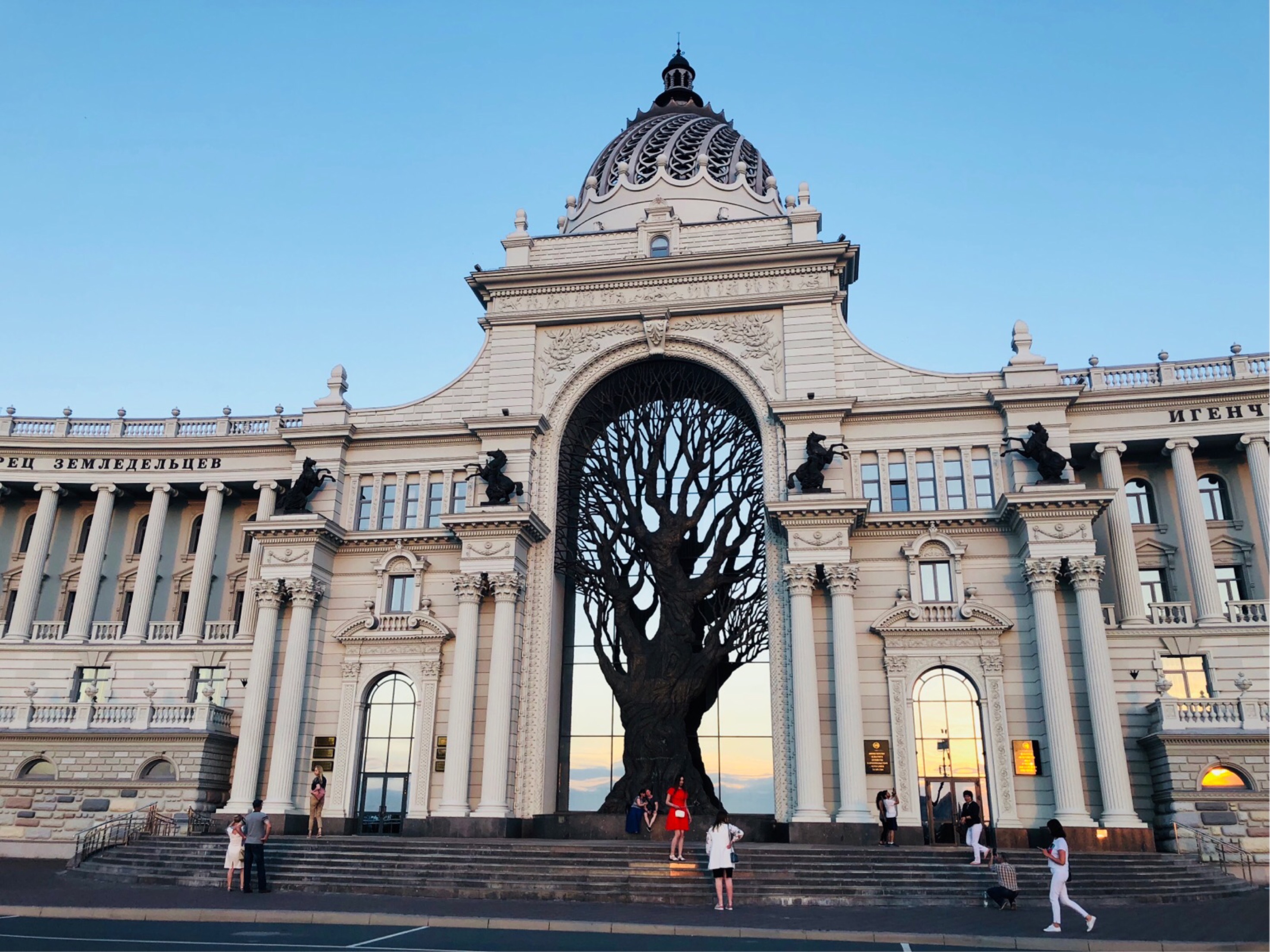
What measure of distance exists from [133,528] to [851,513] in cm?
3065

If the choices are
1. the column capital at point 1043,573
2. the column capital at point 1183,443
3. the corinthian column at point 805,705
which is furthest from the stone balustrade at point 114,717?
the column capital at point 1183,443

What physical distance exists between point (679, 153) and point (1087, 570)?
2790 cm

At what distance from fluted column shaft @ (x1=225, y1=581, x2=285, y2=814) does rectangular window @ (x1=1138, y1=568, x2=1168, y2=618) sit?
30851 mm

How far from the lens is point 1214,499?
3609cm

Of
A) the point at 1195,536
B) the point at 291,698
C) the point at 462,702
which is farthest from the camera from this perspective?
the point at 291,698

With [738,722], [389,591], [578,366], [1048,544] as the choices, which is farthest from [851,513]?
[389,591]

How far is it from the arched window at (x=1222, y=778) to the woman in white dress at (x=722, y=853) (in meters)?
16.8

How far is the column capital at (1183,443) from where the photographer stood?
34500mm

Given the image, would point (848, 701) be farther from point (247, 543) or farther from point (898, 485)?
point (247, 543)

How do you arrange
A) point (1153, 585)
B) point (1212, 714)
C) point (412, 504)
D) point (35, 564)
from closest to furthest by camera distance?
point (1212, 714)
point (1153, 585)
point (412, 504)
point (35, 564)

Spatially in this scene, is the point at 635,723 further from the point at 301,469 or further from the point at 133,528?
the point at 133,528

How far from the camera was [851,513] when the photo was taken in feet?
106

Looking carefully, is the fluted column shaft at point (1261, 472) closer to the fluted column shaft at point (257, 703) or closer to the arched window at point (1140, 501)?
the arched window at point (1140, 501)

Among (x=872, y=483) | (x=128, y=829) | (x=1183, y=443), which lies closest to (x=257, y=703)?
(x=128, y=829)
